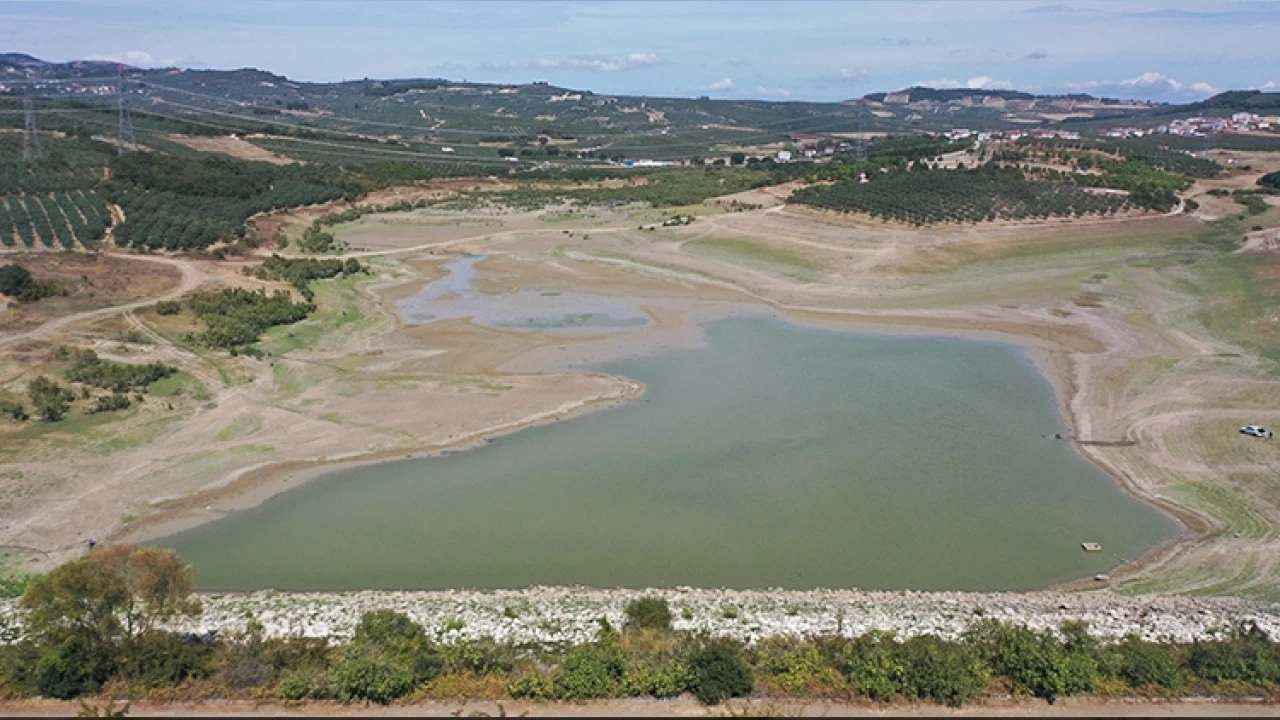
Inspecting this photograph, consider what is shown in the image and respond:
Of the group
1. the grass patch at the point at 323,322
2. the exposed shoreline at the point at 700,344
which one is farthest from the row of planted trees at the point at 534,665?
the grass patch at the point at 323,322

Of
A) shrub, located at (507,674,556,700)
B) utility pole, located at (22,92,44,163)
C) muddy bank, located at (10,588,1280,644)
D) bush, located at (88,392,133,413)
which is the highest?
utility pole, located at (22,92,44,163)

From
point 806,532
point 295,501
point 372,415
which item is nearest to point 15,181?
point 372,415

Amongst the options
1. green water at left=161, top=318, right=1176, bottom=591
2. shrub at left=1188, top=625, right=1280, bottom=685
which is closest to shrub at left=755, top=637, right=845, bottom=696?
green water at left=161, top=318, right=1176, bottom=591

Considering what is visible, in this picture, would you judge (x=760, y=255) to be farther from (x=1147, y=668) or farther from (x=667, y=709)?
(x=667, y=709)

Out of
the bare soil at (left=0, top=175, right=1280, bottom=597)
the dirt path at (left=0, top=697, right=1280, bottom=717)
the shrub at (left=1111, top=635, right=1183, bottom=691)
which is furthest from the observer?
the bare soil at (left=0, top=175, right=1280, bottom=597)

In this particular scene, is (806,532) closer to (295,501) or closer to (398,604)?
(398,604)

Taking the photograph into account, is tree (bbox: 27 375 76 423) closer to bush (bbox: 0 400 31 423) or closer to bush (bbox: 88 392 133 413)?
bush (bbox: 0 400 31 423)
